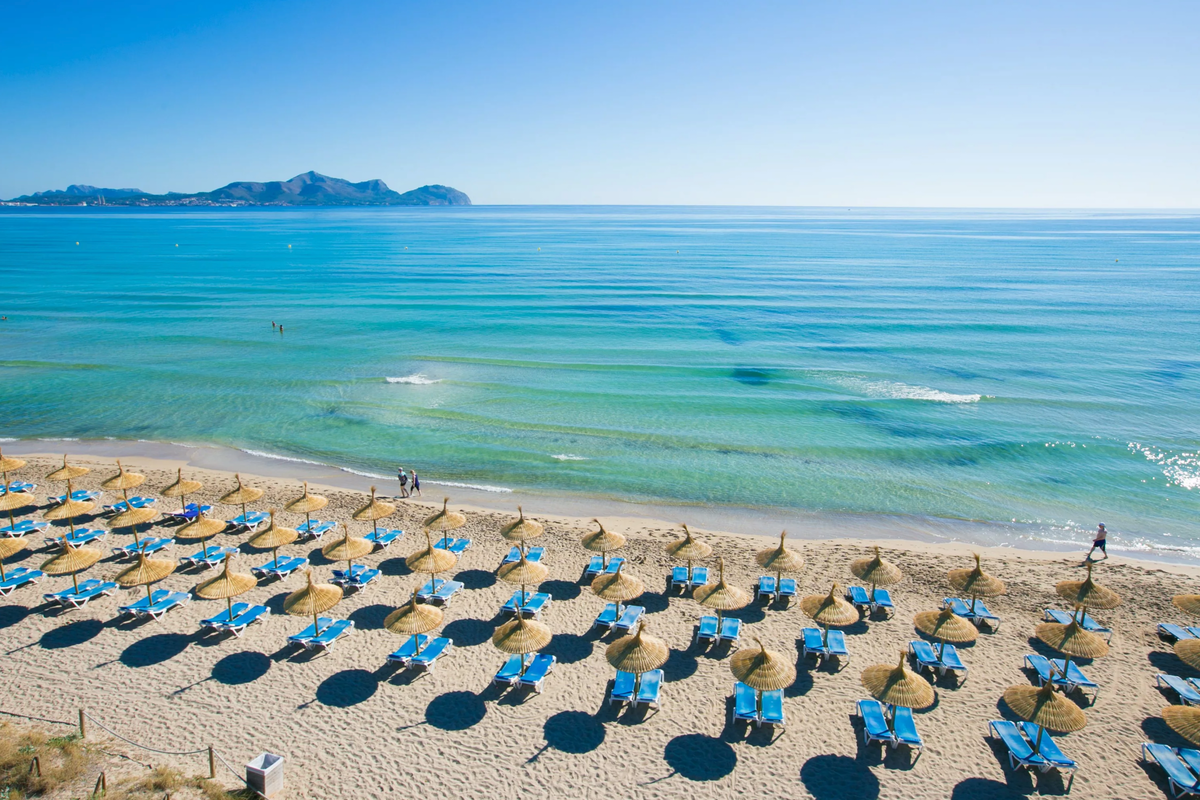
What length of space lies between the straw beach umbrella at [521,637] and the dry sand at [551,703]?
1373 mm

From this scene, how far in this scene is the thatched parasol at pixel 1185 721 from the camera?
11469mm

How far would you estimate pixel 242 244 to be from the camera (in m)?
128

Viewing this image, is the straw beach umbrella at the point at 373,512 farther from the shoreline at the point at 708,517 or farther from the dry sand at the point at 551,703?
the shoreline at the point at 708,517

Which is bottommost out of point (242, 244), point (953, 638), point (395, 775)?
point (395, 775)

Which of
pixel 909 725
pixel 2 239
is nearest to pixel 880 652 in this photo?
pixel 909 725

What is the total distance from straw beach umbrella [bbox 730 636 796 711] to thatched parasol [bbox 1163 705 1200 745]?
22.1 feet

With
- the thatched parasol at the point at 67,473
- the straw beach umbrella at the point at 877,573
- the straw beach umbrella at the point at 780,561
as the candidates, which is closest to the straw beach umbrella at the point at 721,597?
the straw beach umbrella at the point at 780,561

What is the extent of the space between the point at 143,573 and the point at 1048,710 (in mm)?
19717

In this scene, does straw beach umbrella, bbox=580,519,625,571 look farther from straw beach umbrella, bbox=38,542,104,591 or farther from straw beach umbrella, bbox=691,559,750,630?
straw beach umbrella, bbox=38,542,104,591

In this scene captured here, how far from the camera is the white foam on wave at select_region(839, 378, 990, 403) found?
37.5 meters

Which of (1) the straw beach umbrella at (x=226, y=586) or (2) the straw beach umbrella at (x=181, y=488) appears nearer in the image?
(1) the straw beach umbrella at (x=226, y=586)

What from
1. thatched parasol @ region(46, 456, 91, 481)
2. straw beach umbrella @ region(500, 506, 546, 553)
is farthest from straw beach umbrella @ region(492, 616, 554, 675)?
thatched parasol @ region(46, 456, 91, 481)

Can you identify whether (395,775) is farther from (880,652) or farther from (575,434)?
(575,434)

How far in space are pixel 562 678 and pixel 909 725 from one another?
725cm
